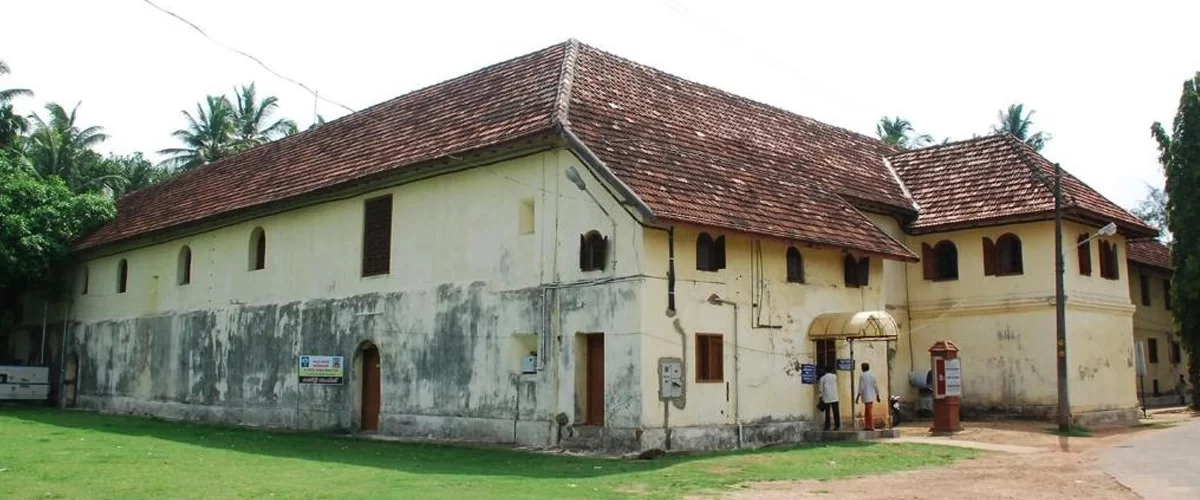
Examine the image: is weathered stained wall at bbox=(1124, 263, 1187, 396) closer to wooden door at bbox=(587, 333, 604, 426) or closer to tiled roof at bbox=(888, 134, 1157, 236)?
tiled roof at bbox=(888, 134, 1157, 236)

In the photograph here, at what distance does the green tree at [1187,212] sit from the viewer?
1107 inches

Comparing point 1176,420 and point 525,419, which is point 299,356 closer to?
point 525,419

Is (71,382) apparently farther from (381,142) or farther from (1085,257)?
(1085,257)

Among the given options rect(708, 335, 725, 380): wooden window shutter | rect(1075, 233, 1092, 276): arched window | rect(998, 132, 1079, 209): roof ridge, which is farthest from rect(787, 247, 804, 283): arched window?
rect(1075, 233, 1092, 276): arched window

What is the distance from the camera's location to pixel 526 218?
60.7 feet

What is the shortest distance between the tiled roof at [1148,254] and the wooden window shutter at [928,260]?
11472 mm

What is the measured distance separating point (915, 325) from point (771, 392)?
8789 mm

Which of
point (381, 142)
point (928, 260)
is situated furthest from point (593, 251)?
point (928, 260)

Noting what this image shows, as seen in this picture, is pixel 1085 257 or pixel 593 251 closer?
pixel 593 251

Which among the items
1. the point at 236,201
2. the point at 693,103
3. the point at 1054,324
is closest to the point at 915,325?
the point at 1054,324

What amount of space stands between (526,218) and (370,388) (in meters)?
5.92

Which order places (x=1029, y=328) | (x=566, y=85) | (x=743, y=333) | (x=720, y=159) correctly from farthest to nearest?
(x=1029, y=328), (x=720, y=159), (x=566, y=85), (x=743, y=333)

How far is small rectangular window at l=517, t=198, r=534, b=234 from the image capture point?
18.4m

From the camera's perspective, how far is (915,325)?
25734mm
